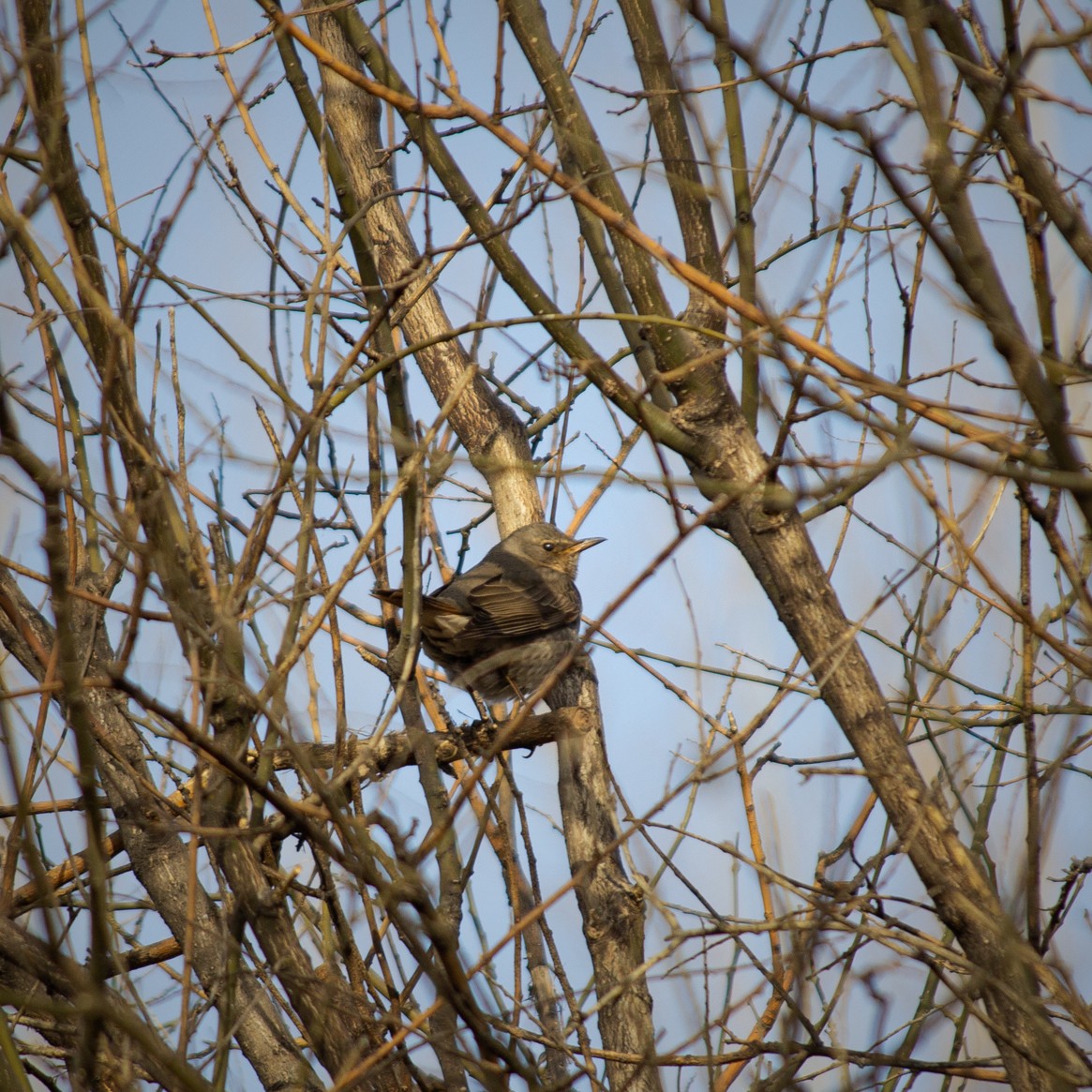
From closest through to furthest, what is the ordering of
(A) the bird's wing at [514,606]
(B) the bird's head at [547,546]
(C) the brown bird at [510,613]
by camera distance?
→ (B) the bird's head at [547,546]
(C) the brown bird at [510,613]
(A) the bird's wing at [514,606]

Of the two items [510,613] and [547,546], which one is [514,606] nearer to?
[510,613]

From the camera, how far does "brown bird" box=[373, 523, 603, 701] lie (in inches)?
221

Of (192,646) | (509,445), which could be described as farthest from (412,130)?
(509,445)

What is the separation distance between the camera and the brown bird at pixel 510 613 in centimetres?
562

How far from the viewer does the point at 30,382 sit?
3303mm

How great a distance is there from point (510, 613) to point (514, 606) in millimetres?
49

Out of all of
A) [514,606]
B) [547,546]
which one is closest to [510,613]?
[514,606]

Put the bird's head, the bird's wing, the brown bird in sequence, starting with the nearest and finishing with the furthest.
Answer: the bird's head, the brown bird, the bird's wing

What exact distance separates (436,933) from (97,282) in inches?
75.2

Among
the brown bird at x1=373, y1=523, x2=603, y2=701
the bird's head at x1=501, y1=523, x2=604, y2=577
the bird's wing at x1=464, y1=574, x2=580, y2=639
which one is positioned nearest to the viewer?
the bird's head at x1=501, y1=523, x2=604, y2=577

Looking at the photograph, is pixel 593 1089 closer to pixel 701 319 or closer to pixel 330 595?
pixel 330 595

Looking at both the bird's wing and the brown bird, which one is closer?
the brown bird

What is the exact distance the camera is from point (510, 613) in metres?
6.09

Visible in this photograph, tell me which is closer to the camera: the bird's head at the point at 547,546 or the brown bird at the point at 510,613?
the bird's head at the point at 547,546
